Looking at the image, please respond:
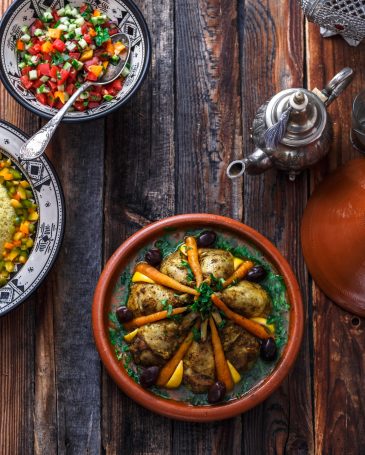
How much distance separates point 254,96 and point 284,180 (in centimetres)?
28

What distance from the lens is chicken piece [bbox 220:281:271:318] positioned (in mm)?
1947

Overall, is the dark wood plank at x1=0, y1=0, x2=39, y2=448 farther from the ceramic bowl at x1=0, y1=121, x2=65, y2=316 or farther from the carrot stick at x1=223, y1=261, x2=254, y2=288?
the carrot stick at x1=223, y1=261, x2=254, y2=288

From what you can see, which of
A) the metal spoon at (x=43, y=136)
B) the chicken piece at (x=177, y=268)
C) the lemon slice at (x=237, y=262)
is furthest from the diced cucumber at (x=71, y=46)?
the lemon slice at (x=237, y=262)

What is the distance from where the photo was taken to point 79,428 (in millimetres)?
2174

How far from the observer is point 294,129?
78.3 inches

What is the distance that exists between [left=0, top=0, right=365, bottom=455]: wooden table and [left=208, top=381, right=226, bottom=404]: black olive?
245mm

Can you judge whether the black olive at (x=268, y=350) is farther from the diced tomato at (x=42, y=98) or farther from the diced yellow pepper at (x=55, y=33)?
the diced yellow pepper at (x=55, y=33)

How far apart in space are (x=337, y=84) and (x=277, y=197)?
405mm

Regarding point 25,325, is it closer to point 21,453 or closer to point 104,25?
point 21,453

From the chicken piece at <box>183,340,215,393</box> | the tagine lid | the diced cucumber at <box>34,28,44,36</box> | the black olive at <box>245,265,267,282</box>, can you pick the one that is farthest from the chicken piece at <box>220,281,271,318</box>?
the diced cucumber at <box>34,28,44,36</box>

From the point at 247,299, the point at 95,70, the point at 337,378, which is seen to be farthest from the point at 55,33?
the point at 337,378

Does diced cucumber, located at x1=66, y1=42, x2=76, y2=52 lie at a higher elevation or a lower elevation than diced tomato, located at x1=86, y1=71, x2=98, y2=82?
higher

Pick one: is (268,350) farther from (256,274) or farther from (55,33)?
(55,33)

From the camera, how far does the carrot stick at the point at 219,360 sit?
1.93 m
